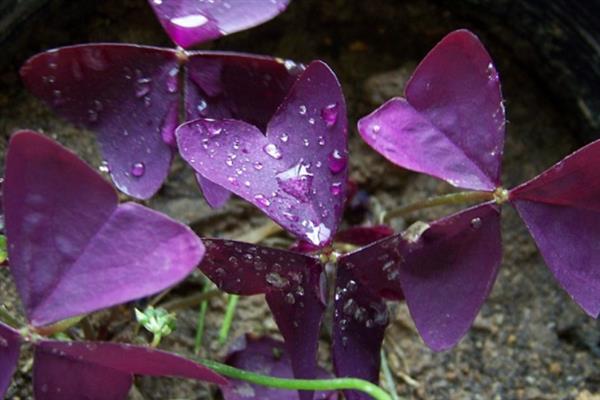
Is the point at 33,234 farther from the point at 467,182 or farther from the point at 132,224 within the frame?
the point at 467,182

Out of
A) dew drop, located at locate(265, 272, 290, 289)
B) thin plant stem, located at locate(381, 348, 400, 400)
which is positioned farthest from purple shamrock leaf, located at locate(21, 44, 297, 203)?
thin plant stem, located at locate(381, 348, 400, 400)

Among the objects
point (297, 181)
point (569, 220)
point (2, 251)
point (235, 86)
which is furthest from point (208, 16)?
point (569, 220)

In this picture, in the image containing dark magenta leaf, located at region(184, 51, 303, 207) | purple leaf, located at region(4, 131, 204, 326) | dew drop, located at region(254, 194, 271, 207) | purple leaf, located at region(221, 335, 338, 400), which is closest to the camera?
purple leaf, located at region(4, 131, 204, 326)

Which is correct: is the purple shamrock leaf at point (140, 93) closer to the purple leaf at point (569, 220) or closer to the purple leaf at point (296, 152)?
the purple leaf at point (296, 152)

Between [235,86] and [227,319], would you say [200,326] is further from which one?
[235,86]

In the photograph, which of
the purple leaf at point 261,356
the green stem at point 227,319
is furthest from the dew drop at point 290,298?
the green stem at point 227,319

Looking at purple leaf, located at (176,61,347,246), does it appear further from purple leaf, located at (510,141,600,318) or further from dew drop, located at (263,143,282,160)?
purple leaf, located at (510,141,600,318)
